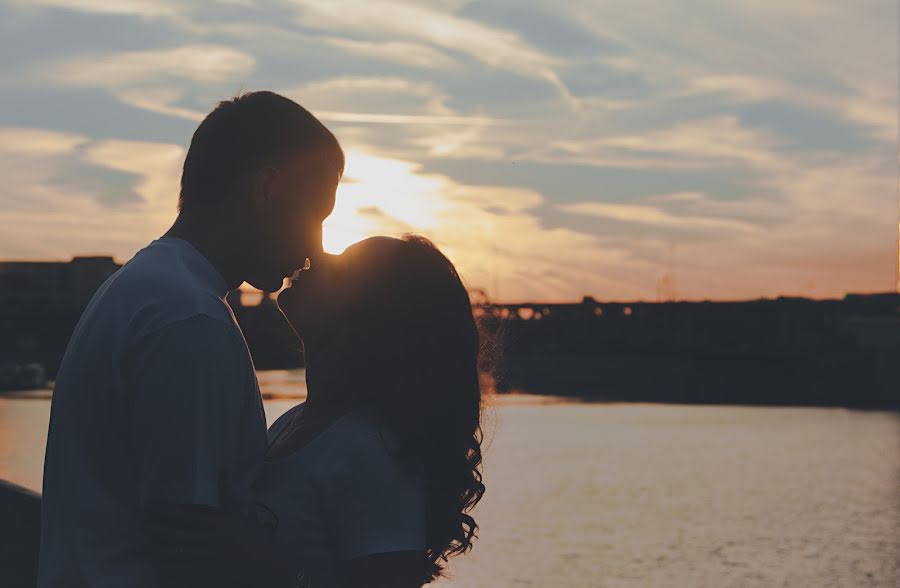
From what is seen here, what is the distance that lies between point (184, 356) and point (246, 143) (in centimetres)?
64

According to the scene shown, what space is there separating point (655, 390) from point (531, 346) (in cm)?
2381

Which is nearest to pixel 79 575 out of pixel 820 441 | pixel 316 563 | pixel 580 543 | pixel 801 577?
pixel 316 563

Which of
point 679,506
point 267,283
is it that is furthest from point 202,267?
point 679,506

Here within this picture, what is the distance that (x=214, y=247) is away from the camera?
2.98 meters

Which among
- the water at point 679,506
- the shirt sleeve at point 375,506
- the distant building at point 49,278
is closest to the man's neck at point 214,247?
the shirt sleeve at point 375,506

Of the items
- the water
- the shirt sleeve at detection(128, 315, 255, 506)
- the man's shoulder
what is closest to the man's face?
the man's shoulder

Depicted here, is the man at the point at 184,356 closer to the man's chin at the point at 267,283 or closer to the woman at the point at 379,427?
the man's chin at the point at 267,283

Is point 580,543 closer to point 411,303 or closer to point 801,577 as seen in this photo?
point 801,577

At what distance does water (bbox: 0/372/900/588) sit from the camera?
33.9 meters

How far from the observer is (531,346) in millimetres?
127438

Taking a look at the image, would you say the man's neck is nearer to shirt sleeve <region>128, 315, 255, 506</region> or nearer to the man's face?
the man's face

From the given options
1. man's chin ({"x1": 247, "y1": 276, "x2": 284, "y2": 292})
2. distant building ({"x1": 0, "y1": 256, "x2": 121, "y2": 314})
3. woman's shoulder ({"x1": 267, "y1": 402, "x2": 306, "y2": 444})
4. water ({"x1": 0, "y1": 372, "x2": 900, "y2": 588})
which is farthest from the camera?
distant building ({"x1": 0, "y1": 256, "x2": 121, "y2": 314})

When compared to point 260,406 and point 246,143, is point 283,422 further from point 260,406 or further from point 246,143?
point 246,143

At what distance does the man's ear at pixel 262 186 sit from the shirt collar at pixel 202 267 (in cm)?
19
